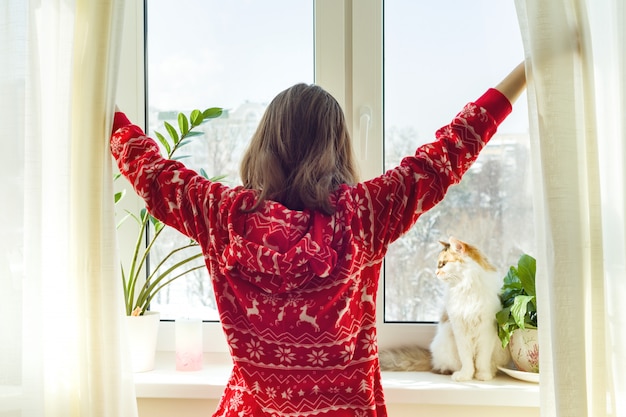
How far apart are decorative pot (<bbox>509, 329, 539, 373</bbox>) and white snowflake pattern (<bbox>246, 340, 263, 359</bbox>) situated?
2.41 feet

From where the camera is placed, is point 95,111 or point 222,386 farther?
point 222,386

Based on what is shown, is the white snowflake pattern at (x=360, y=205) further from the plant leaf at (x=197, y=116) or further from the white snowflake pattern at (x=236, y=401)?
the plant leaf at (x=197, y=116)

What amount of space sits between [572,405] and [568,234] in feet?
1.04

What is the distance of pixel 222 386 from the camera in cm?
172

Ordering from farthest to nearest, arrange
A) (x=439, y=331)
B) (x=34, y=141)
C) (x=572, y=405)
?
1. (x=439, y=331)
2. (x=34, y=141)
3. (x=572, y=405)

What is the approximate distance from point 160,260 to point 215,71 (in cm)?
58

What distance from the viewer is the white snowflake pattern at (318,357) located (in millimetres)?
1300

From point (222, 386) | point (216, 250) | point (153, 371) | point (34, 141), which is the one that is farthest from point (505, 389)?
point (34, 141)

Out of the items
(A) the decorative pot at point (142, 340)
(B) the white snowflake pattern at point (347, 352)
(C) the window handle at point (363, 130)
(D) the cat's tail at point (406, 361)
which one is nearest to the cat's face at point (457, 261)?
(D) the cat's tail at point (406, 361)

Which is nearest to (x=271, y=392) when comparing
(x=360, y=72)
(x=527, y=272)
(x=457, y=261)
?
(x=457, y=261)

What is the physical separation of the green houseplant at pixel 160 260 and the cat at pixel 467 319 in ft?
2.14

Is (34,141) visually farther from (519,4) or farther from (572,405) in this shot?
(572,405)

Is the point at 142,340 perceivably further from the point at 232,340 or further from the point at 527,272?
the point at 527,272

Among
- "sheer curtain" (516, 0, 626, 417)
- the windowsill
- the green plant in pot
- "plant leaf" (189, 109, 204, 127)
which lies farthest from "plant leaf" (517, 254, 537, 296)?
"plant leaf" (189, 109, 204, 127)
